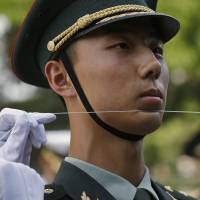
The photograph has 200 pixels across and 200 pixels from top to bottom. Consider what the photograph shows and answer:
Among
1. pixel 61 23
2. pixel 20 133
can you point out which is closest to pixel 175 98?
pixel 61 23

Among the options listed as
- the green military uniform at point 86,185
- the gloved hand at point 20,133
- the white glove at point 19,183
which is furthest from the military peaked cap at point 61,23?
the white glove at point 19,183

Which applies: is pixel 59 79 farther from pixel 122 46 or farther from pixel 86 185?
pixel 86 185

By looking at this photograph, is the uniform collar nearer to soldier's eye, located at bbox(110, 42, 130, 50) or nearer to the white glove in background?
the white glove in background

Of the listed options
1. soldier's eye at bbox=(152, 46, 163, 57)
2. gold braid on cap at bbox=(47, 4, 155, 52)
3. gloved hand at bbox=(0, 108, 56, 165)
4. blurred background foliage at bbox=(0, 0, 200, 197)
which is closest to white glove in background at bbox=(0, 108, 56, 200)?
gloved hand at bbox=(0, 108, 56, 165)

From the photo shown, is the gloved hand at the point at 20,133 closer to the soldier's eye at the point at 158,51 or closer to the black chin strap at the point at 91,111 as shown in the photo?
the black chin strap at the point at 91,111

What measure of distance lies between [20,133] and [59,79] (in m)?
0.28

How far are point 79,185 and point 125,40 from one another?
0.55 metres

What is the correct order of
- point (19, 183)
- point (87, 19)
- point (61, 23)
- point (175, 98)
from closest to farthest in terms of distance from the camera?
point (19, 183) < point (87, 19) < point (61, 23) < point (175, 98)

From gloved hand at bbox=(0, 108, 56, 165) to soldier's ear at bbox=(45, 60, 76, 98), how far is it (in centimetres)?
14

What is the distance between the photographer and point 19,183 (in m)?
3.20

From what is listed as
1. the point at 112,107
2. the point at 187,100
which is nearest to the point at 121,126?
the point at 112,107

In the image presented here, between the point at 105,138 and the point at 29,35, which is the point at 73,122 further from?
the point at 29,35

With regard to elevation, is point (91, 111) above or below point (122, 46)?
below

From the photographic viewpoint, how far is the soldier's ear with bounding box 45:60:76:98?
3.57 m
